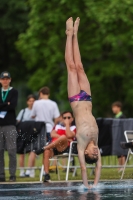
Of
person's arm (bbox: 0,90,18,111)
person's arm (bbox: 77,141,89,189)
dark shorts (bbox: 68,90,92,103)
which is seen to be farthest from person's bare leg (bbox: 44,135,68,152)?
person's arm (bbox: 77,141,89,189)

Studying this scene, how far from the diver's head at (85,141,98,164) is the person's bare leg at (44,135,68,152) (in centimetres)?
336

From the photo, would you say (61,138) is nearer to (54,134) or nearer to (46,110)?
(54,134)

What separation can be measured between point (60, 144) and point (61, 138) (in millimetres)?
194

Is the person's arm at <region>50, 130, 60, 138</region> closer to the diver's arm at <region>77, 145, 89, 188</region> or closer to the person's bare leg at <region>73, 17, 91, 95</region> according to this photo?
the person's bare leg at <region>73, 17, 91, 95</region>

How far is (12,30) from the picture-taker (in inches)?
Answer: 1742

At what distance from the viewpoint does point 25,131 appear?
19.2m

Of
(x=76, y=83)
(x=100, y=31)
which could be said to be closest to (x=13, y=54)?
(x=100, y=31)

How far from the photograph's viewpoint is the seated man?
1688 cm

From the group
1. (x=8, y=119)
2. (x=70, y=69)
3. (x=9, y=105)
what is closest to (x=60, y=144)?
(x=8, y=119)

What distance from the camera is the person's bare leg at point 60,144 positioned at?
16.9 meters

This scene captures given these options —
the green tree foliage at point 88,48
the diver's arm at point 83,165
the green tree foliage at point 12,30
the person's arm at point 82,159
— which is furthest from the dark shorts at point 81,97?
the green tree foliage at point 12,30

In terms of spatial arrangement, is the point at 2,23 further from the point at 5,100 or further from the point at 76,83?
the point at 76,83

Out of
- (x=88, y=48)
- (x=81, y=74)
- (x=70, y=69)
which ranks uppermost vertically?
(x=88, y=48)

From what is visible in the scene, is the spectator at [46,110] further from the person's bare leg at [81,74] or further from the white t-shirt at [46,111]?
the person's bare leg at [81,74]
